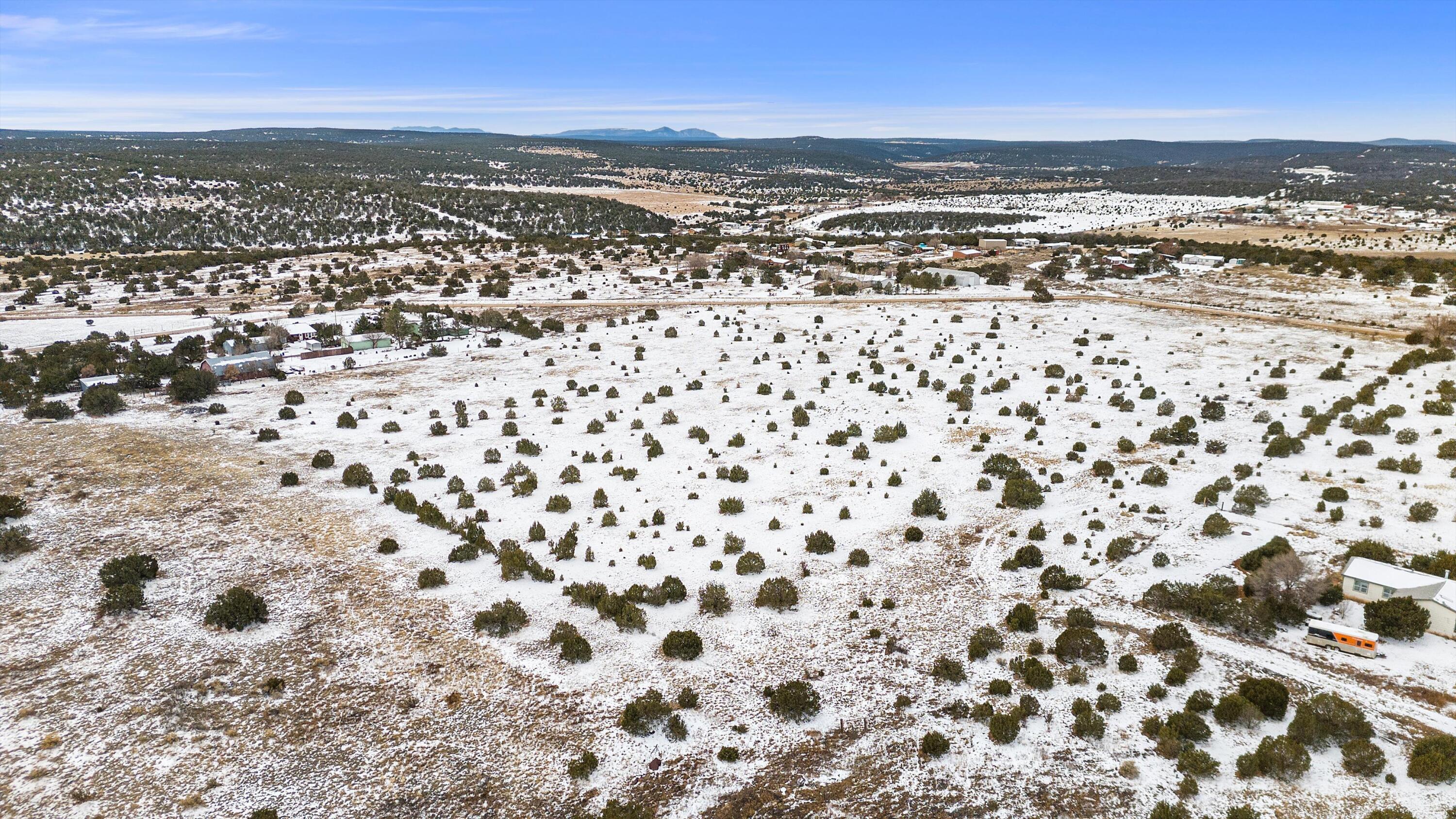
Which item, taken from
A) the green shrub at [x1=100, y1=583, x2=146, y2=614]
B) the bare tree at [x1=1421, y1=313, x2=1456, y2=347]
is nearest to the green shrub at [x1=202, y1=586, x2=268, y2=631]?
the green shrub at [x1=100, y1=583, x2=146, y2=614]

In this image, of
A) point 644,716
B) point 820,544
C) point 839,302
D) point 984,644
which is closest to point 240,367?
point 820,544

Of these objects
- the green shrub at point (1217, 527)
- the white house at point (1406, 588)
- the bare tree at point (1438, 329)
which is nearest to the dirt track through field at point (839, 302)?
the bare tree at point (1438, 329)

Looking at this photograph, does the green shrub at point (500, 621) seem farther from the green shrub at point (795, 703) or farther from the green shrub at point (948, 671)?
the green shrub at point (948, 671)

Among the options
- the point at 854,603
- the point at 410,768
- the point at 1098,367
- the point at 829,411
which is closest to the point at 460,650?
the point at 410,768

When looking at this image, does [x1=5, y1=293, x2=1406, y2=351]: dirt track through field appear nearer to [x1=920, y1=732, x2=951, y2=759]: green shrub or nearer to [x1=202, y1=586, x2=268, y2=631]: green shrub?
[x1=202, y1=586, x2=268, y2=631]: green shrub

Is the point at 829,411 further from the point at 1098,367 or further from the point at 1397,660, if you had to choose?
the point at 1397,660

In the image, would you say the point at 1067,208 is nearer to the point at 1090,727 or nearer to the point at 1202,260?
the point at 1202,260
